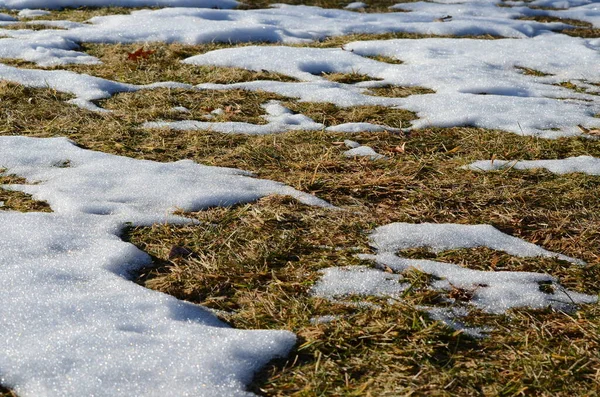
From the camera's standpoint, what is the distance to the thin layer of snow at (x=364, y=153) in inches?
129

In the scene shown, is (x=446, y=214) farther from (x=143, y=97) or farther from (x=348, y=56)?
(x=348, y=56)

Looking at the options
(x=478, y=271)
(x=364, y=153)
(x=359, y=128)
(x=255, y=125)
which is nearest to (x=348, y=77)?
(x=359, y=128)

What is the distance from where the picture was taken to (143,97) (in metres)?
4.12

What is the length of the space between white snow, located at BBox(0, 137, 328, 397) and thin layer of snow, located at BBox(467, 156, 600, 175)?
0.99 metres

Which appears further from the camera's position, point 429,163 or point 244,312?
point 429,163

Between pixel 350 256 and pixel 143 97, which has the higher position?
pixel 143 97

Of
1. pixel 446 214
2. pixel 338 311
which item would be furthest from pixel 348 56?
pixel 338 311

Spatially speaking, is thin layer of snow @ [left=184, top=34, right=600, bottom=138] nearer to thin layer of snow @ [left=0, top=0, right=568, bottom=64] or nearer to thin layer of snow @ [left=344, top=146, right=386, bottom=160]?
thin layer of snow @ [left=344, top=146, right=386, bottom=160]

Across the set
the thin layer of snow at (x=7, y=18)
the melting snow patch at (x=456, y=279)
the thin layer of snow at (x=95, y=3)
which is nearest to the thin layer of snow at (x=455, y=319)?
the melting snow patch at (x=456, y=279)

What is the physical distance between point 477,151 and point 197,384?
7.37ft

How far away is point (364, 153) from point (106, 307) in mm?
1760

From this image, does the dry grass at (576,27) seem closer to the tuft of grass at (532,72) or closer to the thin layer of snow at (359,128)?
the tuft of grass at (532,72)

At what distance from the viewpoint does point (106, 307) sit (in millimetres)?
1977

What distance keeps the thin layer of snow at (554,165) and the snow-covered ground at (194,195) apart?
0.01 meters
